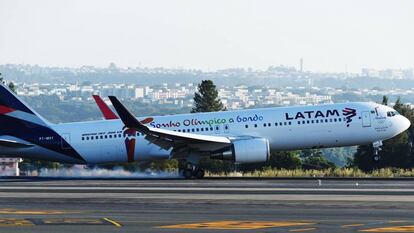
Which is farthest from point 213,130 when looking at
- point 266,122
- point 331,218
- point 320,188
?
point 331,218

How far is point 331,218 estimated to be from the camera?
3266 centimetres

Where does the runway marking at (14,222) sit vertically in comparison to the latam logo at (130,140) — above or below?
below

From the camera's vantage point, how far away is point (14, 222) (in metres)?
31.8

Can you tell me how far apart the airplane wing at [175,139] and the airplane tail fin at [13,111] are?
6.34m

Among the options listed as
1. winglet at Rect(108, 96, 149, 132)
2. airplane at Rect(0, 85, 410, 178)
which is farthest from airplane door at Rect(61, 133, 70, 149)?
winglet at Rect(108, 96, 149, 132)

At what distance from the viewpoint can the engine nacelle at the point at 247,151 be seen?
171 ft

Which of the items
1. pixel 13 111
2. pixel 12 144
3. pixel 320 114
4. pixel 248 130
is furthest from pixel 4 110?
pixel 320 114

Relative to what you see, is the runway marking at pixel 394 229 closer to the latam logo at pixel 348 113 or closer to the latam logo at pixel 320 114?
the latam logo at pixel 320 114

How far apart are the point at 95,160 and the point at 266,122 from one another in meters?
9.15

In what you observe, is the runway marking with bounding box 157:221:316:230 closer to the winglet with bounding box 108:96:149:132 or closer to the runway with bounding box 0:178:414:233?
the runway with bounding box 0:178:414:233

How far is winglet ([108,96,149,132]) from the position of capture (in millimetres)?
49344

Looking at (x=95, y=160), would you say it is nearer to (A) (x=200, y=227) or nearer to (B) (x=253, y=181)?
(B) (x=253, y=181)

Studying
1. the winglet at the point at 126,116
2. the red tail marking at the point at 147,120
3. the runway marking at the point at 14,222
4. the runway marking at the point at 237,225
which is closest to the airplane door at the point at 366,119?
the red tail marking at the point at 147,120

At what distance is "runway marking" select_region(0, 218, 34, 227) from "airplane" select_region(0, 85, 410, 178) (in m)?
21.0
